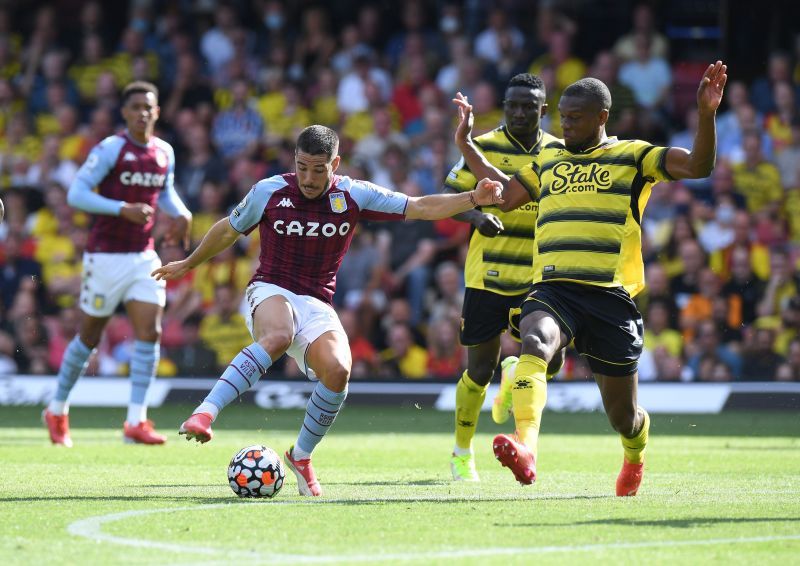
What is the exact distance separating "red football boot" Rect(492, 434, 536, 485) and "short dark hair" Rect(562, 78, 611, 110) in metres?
2.08

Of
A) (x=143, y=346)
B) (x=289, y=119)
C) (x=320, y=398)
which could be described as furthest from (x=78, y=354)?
(x=289, y=119)

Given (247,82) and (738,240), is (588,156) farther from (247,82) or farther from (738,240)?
(247,82)

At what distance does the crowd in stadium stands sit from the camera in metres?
15.9

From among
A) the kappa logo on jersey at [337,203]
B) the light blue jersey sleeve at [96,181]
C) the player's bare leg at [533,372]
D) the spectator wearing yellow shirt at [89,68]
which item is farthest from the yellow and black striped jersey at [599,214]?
the spectator wearing yellow shirt at [89,68]

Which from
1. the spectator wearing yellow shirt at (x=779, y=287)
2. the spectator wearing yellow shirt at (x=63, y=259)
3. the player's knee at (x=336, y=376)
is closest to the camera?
the player's knee at (x=336, y=376)

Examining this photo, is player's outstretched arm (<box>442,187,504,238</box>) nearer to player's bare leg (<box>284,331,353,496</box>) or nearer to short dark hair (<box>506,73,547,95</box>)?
short dark hair (<box>506,73,547,95</box>)

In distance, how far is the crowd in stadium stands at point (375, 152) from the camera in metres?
15.9

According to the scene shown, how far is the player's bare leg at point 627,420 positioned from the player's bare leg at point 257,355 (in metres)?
1.83

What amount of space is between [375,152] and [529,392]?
38.2 ft

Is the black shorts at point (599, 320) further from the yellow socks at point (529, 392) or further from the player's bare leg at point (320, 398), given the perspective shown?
the player's bare leg at point (320, 398)

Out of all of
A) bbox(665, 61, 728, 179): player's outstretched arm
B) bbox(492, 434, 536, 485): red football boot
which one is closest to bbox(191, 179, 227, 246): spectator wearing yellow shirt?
bbox(665, 61, 728, 179): player's outstretched arm

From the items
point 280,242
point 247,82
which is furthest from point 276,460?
point 247,82

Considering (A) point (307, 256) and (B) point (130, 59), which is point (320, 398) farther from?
(B) point (130, 59)

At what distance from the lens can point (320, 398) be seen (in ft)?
26.1
